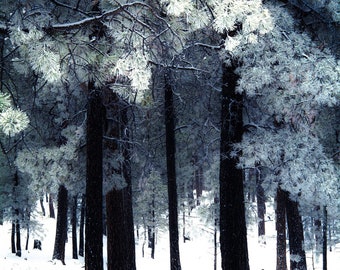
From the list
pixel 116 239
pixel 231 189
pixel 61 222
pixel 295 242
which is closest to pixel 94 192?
pixel 116 239

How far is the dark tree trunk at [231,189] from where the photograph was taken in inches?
326

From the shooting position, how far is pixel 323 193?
8.93 meters

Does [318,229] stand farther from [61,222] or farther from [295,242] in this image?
[61,222]

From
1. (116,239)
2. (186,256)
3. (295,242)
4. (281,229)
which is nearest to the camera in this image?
(116,239)

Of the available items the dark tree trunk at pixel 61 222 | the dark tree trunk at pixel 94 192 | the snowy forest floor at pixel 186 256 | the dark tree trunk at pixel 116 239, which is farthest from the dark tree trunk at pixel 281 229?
the dark tree trunk at pixel 61 222

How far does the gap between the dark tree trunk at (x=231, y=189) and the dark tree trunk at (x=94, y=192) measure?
8.35ft

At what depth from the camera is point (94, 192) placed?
789cm

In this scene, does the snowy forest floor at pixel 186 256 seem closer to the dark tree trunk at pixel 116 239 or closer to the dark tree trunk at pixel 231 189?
the dark tree trunk at pixel 116 239

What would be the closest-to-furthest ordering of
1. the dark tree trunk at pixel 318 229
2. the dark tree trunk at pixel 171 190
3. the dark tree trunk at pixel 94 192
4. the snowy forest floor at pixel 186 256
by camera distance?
the dark tree trunk at pixel 94 192
the dark tree trunk at pixel 171 190
the dark tree trunk at pixel 318 229
the snowy forest floor at pixel 186 256

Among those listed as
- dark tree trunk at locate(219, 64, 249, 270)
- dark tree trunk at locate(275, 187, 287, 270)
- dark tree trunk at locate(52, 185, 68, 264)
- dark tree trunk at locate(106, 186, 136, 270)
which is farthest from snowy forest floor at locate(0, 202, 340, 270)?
dark tree trunk at locate(219, 64, 249, 270)

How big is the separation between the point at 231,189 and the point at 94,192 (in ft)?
9.18

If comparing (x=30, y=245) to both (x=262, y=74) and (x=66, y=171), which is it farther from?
(x=262, y=74)

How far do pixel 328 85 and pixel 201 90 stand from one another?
14.7ft

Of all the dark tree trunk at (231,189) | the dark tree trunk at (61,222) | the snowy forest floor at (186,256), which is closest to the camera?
the dark tree trunk at (231,189)
